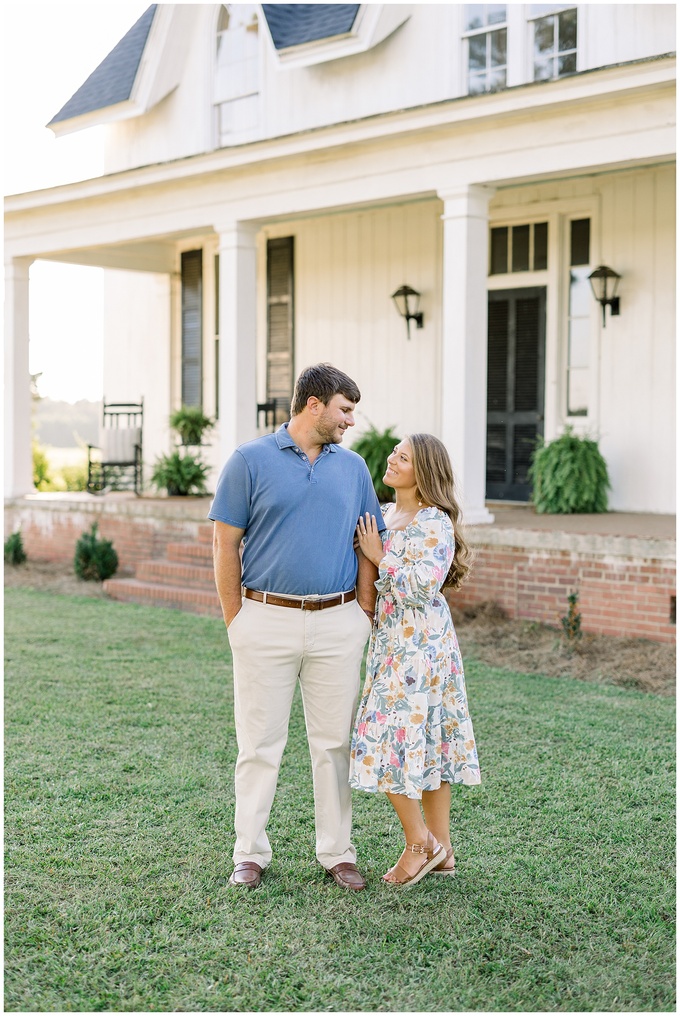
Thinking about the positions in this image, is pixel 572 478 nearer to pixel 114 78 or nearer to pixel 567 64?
pixel 567 64

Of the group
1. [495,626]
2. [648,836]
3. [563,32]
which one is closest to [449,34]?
[563,32]

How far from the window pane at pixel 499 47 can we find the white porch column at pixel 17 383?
6316mm

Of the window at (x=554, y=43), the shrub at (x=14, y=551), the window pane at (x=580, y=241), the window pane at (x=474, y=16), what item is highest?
the window pane at (x=474, y=16)

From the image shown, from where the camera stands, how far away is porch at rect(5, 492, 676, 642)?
311 inches

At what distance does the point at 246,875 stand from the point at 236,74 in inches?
419

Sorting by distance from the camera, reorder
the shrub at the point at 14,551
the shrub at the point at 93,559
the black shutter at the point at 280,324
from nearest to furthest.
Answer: the shrub at the point at 93,559
the shrub at the point at 14,551
the black shutter at the point at 280,324

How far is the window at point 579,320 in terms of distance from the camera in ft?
34.6

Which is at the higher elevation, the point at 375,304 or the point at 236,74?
the point at 236,74

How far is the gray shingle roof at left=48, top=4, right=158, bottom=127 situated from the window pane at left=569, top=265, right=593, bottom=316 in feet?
19.9

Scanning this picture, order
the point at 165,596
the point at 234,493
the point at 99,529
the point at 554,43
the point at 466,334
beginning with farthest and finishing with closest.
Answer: the point at 99,529, the point at 165,596, the point at 554,43, the point at 466,334, the point at 234,493

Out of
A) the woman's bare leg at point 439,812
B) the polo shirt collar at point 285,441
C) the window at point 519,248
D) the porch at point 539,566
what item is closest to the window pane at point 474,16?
the window at point 519,248

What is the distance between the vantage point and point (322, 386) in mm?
3861

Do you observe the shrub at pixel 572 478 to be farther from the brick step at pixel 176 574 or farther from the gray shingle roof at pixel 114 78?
the gray shingle roof at pixel 114 78

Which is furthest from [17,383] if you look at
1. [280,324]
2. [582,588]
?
[582,588]
